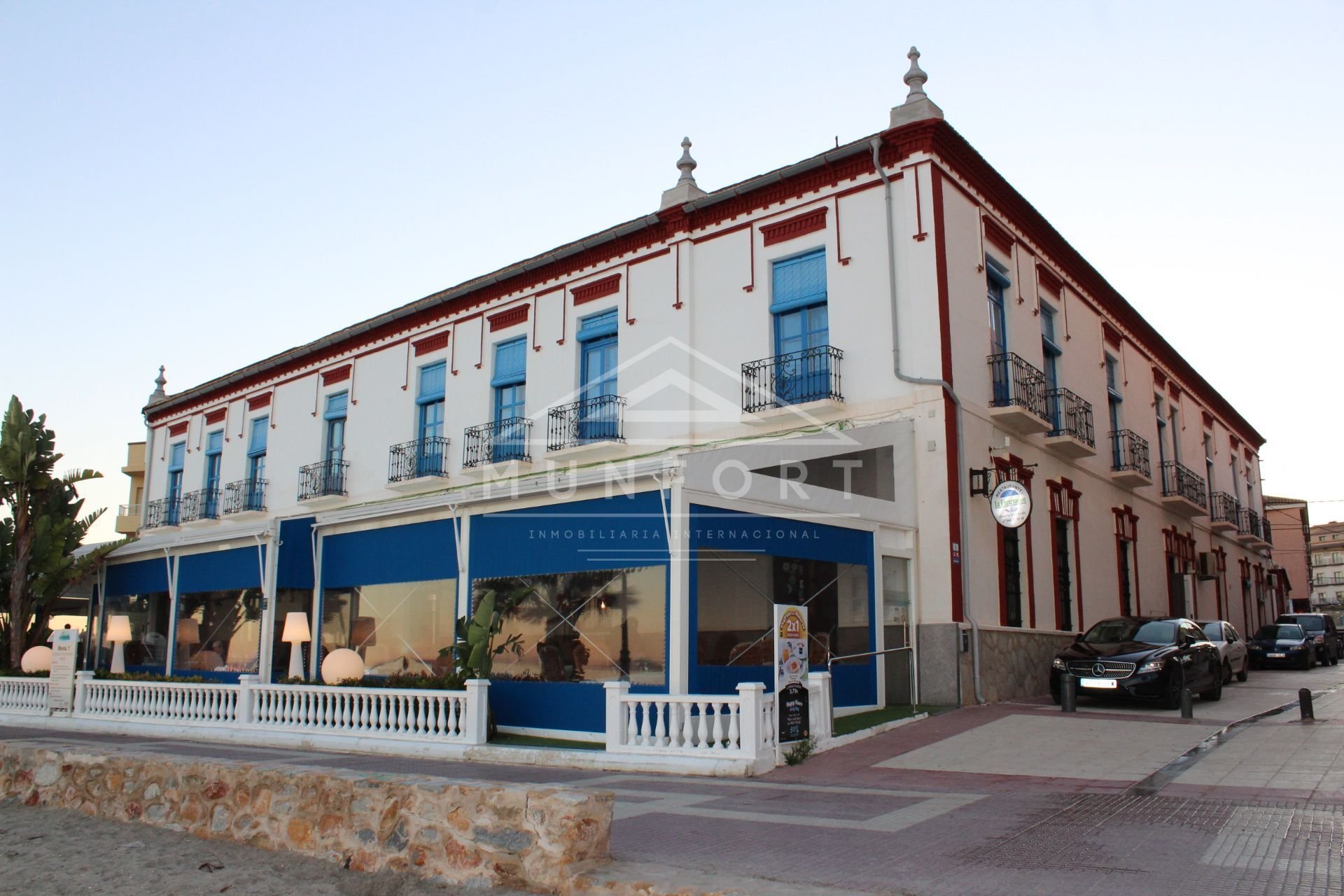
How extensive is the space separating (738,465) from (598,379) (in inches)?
302

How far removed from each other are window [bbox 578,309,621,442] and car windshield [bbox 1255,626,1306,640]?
52.9ft

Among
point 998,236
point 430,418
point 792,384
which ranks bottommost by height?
point 792,384

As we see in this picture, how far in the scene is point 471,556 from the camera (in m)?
13.5

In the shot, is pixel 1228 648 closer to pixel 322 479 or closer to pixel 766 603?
pixel 766 603

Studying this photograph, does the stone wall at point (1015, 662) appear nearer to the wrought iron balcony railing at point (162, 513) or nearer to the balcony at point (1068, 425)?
the balcony at point (1068, 425)

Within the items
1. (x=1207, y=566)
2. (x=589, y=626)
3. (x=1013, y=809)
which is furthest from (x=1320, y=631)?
(x=1013, y=809)

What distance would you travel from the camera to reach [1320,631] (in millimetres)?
25562

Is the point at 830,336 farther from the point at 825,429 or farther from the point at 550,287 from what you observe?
the point at 550,287

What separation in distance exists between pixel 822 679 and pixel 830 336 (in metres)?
6.74

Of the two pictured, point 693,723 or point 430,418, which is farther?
point 430,418

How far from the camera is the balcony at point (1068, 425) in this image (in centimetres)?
1770

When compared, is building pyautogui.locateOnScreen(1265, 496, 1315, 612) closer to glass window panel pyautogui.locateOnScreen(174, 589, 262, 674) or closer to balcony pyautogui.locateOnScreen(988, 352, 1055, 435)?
balcony pyautogui.locateOnScreen(988, 352, 1055, 435)

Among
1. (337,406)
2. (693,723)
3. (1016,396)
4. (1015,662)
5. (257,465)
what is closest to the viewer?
(693,723)

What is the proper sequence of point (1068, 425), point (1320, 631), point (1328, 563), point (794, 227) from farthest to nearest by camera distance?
point (1328, 563) → point (1320, 631) → point (1068, 425) → point (794, 227)
